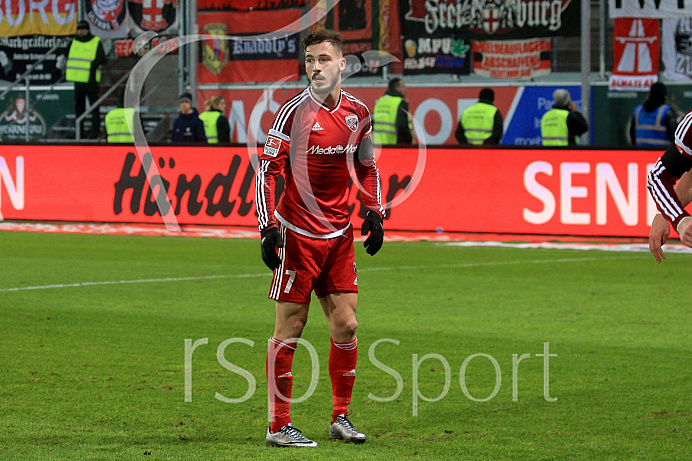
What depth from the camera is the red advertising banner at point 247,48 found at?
73.0 ft

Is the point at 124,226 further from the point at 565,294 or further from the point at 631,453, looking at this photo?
the point at 631,453

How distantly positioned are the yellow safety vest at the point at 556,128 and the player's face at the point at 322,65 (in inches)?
485

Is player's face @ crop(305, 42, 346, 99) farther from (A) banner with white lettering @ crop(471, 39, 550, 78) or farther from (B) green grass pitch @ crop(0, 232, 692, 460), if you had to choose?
(A) banner with white lettering @ crop(471, 39, 550, 78)

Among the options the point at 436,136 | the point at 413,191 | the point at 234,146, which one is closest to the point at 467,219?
the point at 413,191

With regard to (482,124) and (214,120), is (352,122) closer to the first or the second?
(482,124)

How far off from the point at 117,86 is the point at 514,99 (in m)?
8.31

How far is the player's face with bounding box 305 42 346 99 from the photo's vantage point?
5.75 m

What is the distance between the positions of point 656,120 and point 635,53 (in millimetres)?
2431

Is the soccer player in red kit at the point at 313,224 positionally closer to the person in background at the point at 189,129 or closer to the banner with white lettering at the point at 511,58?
the person in background at the point at 189,129

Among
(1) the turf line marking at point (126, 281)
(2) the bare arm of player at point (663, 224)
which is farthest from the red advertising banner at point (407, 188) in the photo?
(2) the bare arm of player at point (663, 224)

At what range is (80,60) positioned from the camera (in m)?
22.9

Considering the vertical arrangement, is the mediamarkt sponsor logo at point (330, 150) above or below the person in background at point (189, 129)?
below

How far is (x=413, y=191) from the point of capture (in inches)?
667

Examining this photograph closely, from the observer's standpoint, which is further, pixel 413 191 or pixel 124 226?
pixel 124 226
